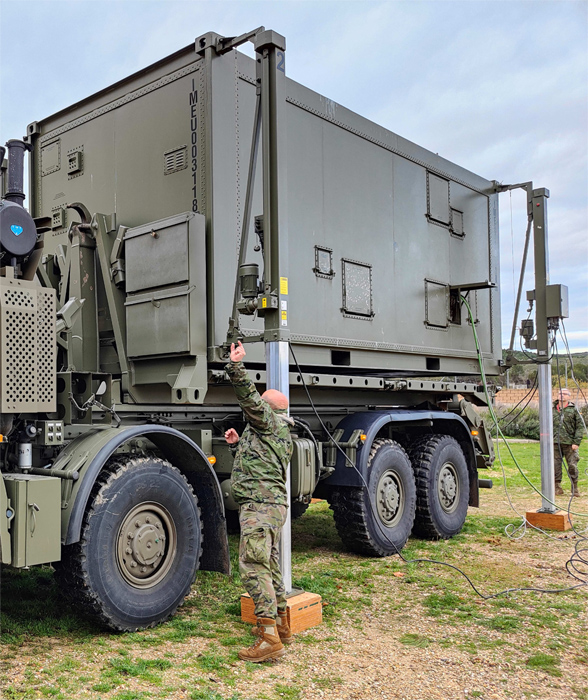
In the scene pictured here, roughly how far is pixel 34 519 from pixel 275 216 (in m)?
2.63

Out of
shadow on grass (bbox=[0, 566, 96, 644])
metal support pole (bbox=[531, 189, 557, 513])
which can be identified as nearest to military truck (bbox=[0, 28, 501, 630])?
shadow on grass (bbox=[0, 566, 96, 644])

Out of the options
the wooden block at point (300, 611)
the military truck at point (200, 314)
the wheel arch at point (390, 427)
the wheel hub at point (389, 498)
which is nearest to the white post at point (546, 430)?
the wheel arch at point (390, 427)

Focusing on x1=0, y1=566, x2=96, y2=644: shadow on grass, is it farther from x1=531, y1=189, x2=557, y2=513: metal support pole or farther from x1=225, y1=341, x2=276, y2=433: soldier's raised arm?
x1=531, y1=189, x2=557, y2=513: metal support pole

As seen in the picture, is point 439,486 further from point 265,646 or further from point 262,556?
point 265,646

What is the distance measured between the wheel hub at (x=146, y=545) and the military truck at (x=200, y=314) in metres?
0.01

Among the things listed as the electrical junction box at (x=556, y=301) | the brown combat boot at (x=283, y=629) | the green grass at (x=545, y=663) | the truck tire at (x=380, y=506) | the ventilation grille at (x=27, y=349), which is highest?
the electrical junction box at (x=556, y=301)

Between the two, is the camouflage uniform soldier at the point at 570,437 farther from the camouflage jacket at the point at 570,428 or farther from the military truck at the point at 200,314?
the military truck at the point at 200,314

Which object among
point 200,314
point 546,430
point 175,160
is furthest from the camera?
point 546,430

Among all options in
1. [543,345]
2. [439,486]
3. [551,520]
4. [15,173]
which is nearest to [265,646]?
[15,173]

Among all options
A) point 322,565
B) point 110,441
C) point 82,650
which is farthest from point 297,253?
point 82,650

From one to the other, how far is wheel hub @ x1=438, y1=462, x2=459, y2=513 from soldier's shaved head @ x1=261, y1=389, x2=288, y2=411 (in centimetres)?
409

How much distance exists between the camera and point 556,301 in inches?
371

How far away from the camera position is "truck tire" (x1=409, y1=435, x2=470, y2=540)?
8.16 metres

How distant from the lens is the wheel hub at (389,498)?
743 cm
